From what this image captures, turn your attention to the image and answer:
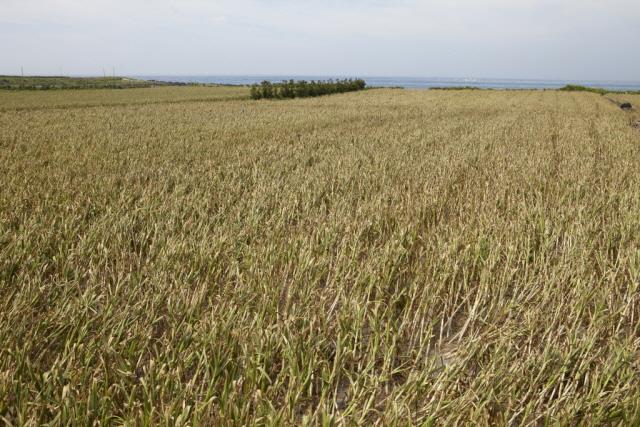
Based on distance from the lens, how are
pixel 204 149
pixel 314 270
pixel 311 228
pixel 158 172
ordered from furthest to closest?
pixel 204 149
pixel 158 172
pixel 311 228
pixel 314 270

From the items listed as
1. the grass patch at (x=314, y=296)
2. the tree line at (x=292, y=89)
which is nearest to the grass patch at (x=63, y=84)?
the tree line at (x=292, y=89)

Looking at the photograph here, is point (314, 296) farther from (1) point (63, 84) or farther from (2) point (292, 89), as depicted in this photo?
(1) point (63, 84)

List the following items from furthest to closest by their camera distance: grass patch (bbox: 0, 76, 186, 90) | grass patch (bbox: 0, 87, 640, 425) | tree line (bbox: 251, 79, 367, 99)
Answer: grass patch (bbox: 0, 76, 186, 90) < tree line (bbox: 251, 79, 367, 99) < grass patch (bbox: 0, 87, 640, 425)

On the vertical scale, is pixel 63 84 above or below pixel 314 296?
above

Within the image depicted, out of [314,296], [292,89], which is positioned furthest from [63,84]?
[314,296]

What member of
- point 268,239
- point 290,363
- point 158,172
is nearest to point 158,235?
point 268,239

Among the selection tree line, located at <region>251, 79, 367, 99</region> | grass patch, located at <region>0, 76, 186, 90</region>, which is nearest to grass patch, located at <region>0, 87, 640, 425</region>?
tree line, located at <region>251, 79, 367, 99</region>

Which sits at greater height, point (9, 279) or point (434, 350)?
point (9, 279)

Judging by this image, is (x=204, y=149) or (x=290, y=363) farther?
(x=204, y=149)

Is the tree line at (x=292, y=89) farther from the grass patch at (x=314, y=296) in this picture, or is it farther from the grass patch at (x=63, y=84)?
the grass patch at (x=314, y=296)

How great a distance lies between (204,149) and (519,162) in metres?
5.78

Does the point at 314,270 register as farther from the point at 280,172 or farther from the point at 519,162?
the point at 519,162

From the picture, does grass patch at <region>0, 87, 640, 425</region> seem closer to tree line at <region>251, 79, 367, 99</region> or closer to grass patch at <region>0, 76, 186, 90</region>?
tree line at <region>251, 79, 367, 99</region>

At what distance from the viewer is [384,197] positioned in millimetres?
4691
